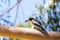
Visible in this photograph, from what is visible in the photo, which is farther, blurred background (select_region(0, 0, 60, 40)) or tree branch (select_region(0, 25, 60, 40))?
blurred background (select_region(0, 0, 60, 40))

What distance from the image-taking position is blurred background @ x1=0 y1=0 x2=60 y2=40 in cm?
235

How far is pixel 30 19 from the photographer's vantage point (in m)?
2.29

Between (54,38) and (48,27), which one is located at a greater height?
(48,27)

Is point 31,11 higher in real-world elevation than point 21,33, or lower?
higher

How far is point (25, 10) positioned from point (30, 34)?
0.63 metres

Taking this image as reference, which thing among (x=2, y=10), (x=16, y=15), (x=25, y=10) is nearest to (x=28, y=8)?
(x=25, y=10)

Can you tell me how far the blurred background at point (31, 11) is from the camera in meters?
2.35

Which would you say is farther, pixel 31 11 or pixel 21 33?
pixel 31 11

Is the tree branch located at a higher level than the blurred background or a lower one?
lower

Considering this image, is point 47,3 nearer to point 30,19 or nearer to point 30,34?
point 30,19

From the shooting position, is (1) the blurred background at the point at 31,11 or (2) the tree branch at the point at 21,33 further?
(1) the blurred background at the point at 31,11

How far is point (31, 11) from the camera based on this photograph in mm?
2354

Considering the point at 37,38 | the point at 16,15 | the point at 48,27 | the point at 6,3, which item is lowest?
the point at 37,38

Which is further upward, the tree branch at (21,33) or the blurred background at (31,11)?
the blurred background at (31,11)
